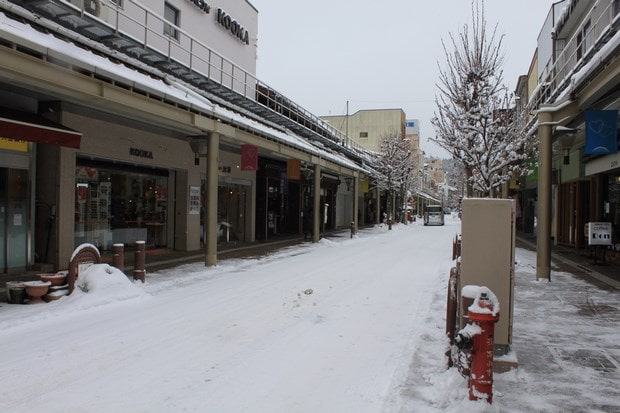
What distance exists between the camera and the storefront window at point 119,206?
41.6 ft

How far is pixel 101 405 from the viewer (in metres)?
4.01

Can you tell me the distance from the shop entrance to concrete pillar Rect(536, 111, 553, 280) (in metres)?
11.6

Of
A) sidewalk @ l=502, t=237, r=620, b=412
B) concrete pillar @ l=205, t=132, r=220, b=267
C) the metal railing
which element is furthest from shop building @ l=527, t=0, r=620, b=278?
the metal railing

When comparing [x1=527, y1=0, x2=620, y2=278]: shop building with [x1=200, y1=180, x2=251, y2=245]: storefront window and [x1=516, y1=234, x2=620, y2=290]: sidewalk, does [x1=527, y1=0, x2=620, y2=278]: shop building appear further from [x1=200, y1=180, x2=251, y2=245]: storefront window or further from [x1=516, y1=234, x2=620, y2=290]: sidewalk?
[x1=200, y1=180, x2=251, y2=245]: storefront window

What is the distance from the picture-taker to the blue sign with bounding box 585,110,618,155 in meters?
10.4

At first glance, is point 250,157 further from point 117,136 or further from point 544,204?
point 544,204

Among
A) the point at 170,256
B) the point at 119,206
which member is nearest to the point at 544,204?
the point at 170,256

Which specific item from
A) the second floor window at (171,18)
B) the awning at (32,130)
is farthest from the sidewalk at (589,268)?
the second floor window at (171,18)

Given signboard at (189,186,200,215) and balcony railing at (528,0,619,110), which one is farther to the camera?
signboard at (189,186,200,215)

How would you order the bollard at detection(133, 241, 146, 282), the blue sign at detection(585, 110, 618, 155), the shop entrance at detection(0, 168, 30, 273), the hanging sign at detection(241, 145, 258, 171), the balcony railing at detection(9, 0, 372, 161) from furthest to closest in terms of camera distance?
the hanging sign at detection(241, 145, 258, 171), the balcony railing at detection(9, 0, 372, 161), the blue sign at detection(585, 110, 618, 155), the shop entrance at detection(0, 168, 30, 273), the bollard at detection(133, 241, 146, 282)

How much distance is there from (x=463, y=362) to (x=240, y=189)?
1709 cm

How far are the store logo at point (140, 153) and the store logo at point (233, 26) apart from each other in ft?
29.2

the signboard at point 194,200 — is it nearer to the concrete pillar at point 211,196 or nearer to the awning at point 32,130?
the concrete pillar at point 211,196

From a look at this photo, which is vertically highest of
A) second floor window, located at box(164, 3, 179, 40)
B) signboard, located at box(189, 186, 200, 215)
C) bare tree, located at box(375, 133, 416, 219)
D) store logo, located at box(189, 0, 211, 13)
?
store logo, located at box(189, 0, 211, 13)
